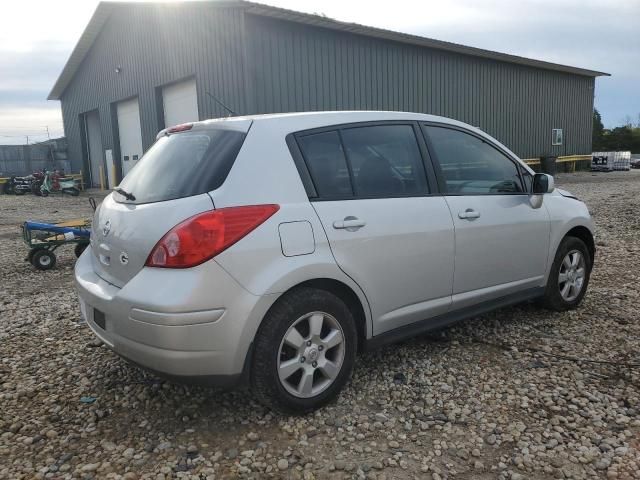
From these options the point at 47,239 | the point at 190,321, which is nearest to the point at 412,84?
the point at 47,239

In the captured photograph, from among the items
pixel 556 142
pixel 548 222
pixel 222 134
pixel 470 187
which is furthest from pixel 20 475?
pixel 556 142

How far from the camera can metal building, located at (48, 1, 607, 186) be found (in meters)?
13.5

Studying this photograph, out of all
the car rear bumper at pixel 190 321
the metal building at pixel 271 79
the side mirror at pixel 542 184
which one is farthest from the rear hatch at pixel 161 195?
the metal building at pixel 271 79

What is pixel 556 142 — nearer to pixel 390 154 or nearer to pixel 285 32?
pixel 285 32

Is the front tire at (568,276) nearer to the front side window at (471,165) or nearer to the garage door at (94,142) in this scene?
the front side window at (471,165)

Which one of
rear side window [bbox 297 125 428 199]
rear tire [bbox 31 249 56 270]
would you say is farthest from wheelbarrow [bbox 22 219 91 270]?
rear side window [bbox 297 125 428 199]

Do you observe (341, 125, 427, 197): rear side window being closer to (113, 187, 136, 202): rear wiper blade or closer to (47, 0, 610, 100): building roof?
(113, 187, 136, 202): rear wiper blade

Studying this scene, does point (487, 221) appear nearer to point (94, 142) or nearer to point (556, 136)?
point (556, 136)

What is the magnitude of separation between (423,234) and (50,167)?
90.2 feet

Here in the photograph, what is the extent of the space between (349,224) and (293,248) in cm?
40

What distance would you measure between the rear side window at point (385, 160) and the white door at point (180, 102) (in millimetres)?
12766

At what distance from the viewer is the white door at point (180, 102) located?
15.7m

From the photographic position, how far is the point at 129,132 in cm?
2022

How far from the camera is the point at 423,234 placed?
127 inches
